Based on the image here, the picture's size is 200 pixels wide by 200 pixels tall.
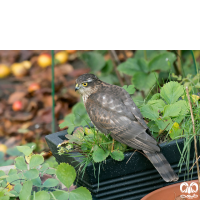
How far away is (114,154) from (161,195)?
1.25ft

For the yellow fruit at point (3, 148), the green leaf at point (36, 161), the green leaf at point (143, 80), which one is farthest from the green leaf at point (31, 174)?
the yellow fruit at point (3, 148)

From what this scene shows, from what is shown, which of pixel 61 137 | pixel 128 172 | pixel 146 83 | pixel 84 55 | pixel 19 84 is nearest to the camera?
pixel 128 172

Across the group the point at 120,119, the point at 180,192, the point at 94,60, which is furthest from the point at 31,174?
the point at 94,60

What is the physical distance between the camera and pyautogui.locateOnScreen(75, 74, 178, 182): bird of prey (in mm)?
2166

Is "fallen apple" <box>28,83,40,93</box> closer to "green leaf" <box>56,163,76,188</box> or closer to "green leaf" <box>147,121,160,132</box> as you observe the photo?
"green leaf" <box>147,121,160,132</box>

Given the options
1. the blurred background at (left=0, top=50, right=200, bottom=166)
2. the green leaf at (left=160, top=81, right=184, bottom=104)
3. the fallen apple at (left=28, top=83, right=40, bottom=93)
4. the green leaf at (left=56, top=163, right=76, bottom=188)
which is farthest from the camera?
the fallen apple at (left=28, top=83, right=40, bottom=93)

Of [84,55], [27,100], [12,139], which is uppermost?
[84,55]

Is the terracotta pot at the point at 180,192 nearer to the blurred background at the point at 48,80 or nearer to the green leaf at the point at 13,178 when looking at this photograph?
the green leaf at the point at 13,178

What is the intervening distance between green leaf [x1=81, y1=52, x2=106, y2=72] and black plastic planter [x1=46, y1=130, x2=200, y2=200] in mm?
2503

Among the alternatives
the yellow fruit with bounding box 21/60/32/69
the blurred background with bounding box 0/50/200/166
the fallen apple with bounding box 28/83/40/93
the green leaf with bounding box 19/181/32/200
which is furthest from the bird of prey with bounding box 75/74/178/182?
the yellow fruit with bounding box 21/60/32/69

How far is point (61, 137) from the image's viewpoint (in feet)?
8.30

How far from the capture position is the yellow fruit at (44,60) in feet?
17.8

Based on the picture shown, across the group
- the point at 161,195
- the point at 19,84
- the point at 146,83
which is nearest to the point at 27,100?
the point at 19,84

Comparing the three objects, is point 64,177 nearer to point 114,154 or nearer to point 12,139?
point 114,154
